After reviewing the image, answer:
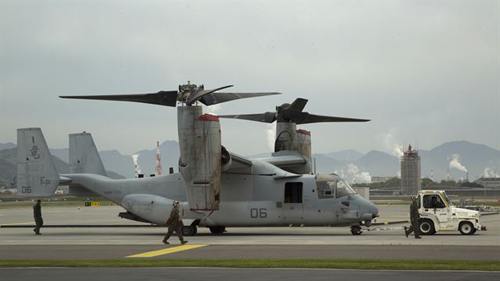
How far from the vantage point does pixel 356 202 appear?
3431 centimetres

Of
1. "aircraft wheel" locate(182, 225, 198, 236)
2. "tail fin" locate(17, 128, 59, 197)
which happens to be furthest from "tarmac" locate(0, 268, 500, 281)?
"tail fin" locate(17, 128, 59, 197)

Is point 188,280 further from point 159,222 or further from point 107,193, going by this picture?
point 107,193

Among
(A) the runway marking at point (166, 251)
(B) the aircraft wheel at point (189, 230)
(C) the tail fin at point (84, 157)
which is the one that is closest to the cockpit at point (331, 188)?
(B) the aircraft wheel at point (189, 230)

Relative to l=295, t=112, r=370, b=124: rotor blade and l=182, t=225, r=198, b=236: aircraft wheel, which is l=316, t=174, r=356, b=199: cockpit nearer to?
l=182, t=225, r=198, b=236: aircraft wheel

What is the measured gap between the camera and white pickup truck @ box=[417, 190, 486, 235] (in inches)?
1331

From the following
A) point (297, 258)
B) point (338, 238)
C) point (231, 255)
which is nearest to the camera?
point (297, 258)

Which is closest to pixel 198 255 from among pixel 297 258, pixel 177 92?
pixel 297 258

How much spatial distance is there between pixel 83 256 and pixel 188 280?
24.6ft

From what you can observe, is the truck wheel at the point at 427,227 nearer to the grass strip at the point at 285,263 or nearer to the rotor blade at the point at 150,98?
the rotor blade at the point at 150,98

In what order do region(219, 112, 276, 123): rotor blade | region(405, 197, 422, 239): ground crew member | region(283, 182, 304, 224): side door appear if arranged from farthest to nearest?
region(219, 112, 276, 123): rotor blade < region(283, 182, 304, 224): side door < region(405, 197, 422, 239): ground crew member

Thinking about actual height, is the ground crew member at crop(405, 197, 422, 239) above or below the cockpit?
below

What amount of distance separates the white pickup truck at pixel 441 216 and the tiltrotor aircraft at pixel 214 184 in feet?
8.50

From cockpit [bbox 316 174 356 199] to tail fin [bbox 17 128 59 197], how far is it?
1374cm

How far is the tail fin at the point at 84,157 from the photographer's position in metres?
41.8
